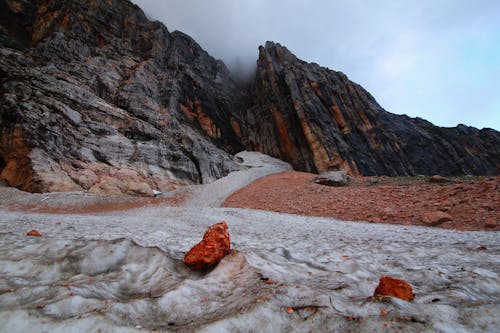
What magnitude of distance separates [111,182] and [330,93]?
3287 cm

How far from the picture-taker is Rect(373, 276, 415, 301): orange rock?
2217 mm

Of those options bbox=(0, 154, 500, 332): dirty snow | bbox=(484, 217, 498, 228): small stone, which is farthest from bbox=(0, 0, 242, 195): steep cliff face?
bbox=(484, 217, 498, 228): small stone

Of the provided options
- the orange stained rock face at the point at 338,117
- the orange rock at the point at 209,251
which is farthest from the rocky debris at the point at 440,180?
the orange stained rock face at the point at 338,117

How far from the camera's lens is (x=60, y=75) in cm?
2125

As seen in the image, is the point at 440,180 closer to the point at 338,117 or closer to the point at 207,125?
the point at 338,117

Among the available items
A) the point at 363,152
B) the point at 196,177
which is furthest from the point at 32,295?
the point at 363,152

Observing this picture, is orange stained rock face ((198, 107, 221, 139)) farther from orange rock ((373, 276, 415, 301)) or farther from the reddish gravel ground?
orange rock ((373, 276, 415, 301))

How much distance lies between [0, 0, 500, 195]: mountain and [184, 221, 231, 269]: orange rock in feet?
48.1

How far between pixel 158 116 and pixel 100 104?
19.1ft

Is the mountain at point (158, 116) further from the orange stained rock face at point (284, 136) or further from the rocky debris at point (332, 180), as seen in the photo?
the rocky debris at point (332, 180)

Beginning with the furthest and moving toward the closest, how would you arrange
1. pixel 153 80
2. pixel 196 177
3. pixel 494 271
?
pixel 153 80 < pixel 196 177 < pixel 494 271

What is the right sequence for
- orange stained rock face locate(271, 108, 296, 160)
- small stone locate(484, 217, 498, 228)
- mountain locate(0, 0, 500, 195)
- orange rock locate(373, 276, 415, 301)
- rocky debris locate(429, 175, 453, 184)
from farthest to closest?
orange stained rock face locate(271, 108, 296, 160), mountain locate(0, 0, 500, 195), rocky debris locate(429, 175, 453, 184), small stone locate(484, 217, 498, 228), orange rock locate(373, 276, 415, 301)

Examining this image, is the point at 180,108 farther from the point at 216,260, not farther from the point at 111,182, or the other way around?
the point at 216,260

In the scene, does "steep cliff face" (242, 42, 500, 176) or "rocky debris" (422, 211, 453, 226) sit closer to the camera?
"rocky debris" (422, 211, 453, 226)
